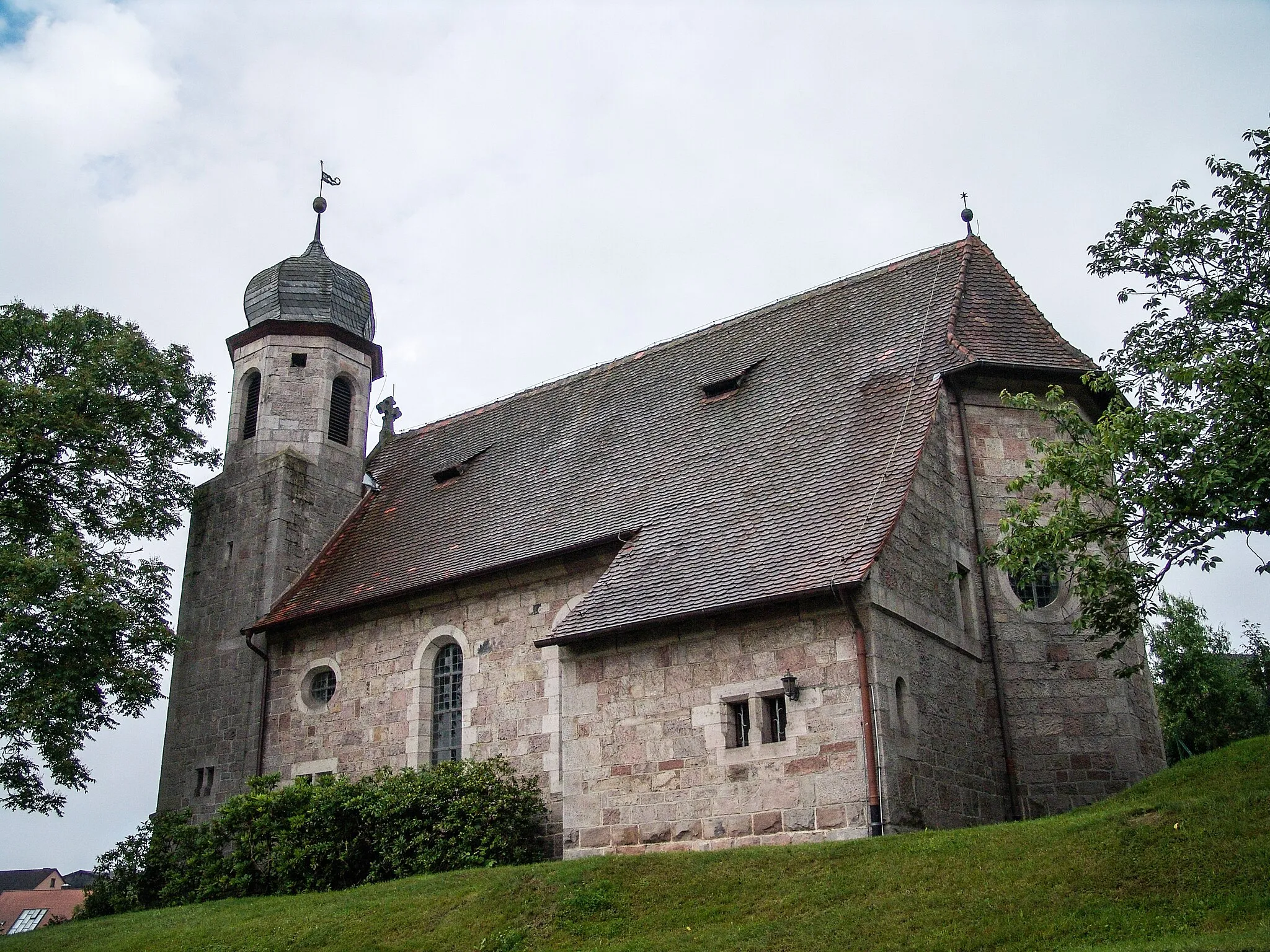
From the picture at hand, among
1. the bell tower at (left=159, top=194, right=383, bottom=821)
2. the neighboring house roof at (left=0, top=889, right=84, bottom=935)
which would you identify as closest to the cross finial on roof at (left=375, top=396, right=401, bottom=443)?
the bell tower at (left=159, top=194, right=383, bottom=821)

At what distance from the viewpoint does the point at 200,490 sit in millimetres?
24344

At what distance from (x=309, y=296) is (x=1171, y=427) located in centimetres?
1889

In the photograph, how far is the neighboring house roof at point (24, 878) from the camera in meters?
68.2

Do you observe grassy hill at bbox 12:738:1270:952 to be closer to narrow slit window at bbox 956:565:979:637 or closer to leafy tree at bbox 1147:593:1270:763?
narrow slit window at bbox 956:565:979:637

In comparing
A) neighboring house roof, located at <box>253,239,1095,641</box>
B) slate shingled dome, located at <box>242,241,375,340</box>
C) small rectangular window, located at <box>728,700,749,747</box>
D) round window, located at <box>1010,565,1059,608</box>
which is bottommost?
small rectangular window, located at <box>728,700,749,747</box>

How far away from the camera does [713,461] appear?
1831 cm

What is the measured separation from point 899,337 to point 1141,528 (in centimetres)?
716

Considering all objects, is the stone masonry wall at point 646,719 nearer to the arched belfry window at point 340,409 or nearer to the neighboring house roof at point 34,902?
the arched belfry window at point 340,409

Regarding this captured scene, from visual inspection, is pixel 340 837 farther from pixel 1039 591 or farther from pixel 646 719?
pixel 1039 591

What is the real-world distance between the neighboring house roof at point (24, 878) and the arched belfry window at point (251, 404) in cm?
5363

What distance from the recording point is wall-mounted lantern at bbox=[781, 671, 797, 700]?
1362 centimetres

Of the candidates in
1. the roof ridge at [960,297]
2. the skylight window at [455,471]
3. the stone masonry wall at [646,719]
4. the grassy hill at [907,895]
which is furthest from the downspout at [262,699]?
the roof ridge at [960,297]

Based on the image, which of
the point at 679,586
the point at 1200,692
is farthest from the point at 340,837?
the point at 1200,692

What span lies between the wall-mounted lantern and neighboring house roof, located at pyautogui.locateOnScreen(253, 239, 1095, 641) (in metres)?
0.91
